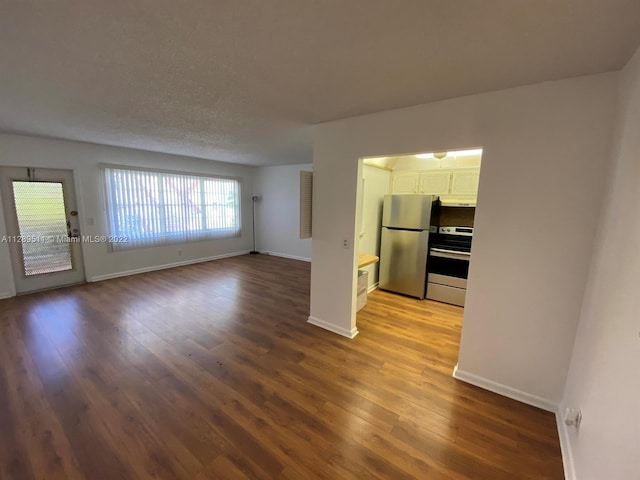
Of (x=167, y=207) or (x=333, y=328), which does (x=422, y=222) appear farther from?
(x=167, y=207)

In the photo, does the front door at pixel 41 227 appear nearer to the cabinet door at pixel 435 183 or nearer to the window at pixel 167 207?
the window at pixel 167 207

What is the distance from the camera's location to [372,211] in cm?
440

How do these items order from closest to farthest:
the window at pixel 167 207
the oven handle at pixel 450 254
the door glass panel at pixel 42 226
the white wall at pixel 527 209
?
the white wall at pixel 527 209 → the oven handle at pixel 450 254 → the door glass panel at pixel 42 226 → the window at pixel 167 207

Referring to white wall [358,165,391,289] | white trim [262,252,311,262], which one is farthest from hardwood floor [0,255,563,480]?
white trim [262,252,311,262]

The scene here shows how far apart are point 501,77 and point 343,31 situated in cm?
122

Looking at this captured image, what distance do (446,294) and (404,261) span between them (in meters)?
0.81

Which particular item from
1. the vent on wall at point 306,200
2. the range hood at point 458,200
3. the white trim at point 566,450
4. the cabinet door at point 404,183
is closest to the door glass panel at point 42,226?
the vent on wall at point 306,200

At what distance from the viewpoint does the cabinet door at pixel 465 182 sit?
152 inches

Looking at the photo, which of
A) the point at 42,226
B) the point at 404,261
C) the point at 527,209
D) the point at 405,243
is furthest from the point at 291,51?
the point at 42,226

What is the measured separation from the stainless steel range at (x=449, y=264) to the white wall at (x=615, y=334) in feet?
6.98

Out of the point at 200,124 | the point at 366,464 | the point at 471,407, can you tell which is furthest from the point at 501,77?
the point at 200,124

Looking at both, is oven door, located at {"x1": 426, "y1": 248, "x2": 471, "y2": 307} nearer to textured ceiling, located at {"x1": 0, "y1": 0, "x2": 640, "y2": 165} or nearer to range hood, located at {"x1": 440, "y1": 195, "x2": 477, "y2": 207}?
range hood, located at {"x1": 440, "y1": 195, "x2": 477, "y2": 207}

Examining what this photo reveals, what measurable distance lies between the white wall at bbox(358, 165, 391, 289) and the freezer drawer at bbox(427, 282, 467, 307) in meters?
0.96

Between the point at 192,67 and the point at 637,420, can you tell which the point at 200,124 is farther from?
the point at 637,420
